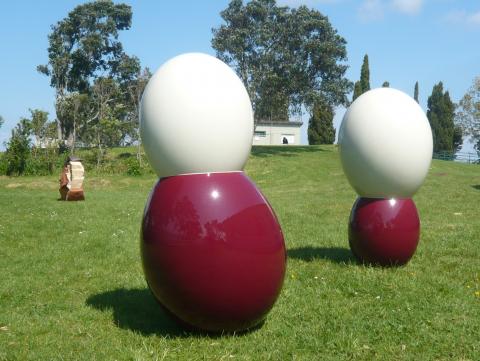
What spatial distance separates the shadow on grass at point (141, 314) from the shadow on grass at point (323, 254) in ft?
9.13

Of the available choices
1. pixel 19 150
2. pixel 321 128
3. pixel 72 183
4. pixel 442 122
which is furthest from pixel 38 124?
pixel 442 122

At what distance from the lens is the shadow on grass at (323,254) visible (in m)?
7.79

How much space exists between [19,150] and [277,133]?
34885 mm

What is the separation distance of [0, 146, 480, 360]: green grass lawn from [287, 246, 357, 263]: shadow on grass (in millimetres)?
17

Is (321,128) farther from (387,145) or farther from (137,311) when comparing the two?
(137,311)

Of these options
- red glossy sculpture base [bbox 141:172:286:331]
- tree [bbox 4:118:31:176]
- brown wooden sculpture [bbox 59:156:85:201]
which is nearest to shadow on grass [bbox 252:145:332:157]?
tree [bbox 4:118:31:176]

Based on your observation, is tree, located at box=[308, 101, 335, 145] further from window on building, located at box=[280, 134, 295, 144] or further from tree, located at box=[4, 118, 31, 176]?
tree, located at box=[4, 118, 31, 176]

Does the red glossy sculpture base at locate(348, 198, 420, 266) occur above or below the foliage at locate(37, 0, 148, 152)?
below

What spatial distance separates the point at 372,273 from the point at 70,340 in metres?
3.83

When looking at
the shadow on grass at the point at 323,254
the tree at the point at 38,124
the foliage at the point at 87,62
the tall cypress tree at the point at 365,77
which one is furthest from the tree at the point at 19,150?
the tall cypress tree at the point at 365,77

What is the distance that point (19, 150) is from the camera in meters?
27.5

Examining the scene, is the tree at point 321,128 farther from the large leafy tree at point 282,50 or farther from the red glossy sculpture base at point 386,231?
the red glossy sculpture base at point 386,231

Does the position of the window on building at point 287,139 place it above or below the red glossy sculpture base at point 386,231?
above

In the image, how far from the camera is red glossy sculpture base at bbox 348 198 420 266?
6914mm
